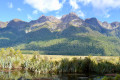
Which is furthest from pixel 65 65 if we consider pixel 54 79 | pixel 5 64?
pixel 5 64

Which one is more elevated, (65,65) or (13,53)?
(13,53)

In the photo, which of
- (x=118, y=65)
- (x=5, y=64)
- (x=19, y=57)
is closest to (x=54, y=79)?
(x=118, y=65)

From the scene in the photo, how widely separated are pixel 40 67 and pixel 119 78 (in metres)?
85.7

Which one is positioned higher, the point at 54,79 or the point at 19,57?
the point at 19,57

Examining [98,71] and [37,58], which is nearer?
[98,71]

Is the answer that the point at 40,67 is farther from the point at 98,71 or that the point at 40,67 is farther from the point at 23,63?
the point at 98,71

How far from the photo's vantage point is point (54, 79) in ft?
272

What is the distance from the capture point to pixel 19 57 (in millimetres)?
159125

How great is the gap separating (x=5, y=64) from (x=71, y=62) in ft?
222

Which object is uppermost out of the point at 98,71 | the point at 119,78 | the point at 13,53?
the point at 13,53

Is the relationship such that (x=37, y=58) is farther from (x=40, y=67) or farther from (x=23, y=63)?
(x=23, y=63)

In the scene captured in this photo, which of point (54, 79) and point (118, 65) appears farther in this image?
point (118, 65)

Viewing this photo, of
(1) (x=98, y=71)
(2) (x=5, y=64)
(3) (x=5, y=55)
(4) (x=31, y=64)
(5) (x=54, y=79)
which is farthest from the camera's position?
(3) (x=5, y=55)

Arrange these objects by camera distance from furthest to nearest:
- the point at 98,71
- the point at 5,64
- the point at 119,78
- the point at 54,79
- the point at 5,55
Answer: the point at 5,55, the point at 5,64, the point at 98,71, the point at 54,79, the point at 119,78
